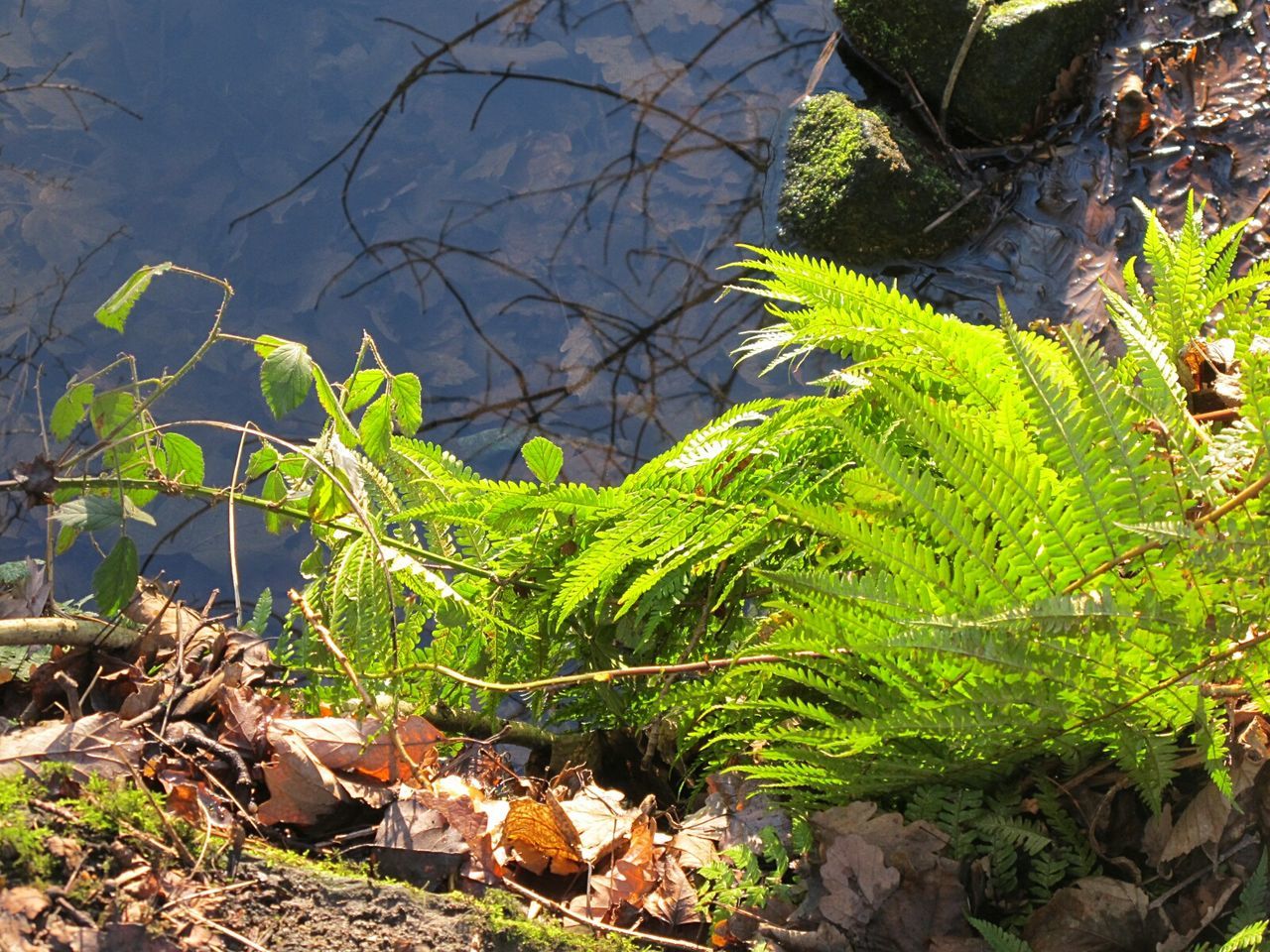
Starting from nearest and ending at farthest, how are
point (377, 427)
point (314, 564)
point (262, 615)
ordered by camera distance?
point (377, 427), point (314, 564), point (262, 615)

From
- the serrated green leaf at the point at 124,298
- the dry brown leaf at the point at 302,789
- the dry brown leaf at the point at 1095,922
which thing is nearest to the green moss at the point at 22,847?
the dry brown leaf at the point at 302,789

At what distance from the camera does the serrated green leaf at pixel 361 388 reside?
1738mm

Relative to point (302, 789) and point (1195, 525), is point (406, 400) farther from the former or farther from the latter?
point (1195, 525)

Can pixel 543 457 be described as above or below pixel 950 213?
below

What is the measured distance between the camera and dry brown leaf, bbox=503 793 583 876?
1.50 m

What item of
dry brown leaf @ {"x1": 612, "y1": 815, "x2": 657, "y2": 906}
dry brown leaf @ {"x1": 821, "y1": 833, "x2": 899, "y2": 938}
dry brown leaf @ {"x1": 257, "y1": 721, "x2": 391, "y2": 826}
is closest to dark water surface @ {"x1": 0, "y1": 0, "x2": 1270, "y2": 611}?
dry brown leaf @ {"x1": 257, "y1": 721, "x2": 391, "y2": 826}

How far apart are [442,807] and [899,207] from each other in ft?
8.89

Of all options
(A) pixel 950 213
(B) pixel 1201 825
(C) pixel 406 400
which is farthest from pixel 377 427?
(A) pixel 950 213

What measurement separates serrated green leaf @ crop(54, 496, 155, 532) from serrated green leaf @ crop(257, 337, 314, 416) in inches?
10.0

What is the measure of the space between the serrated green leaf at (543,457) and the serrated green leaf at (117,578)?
60 cm

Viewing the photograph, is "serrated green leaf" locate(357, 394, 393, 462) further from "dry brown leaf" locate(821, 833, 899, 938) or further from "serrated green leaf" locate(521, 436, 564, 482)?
"dry brown leaf" locate(821, 833, 899, 938)

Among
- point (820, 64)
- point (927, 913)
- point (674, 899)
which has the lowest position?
point (674, 899)

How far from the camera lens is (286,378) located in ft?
4.88

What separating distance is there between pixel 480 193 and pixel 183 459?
2.12 meters
